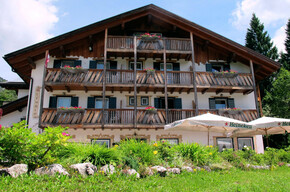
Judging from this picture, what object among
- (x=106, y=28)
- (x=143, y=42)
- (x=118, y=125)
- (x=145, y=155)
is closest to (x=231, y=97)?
(x=143, y=42)

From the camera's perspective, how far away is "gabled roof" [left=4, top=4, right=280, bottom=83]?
15.8m

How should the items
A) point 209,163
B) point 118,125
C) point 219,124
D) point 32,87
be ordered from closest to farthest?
point 209,163, point 219,124, point 118,125, point 32,87

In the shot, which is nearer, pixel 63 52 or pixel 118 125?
pixel 118 125

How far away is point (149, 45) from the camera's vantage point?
54.7ft

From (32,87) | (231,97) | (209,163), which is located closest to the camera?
(209,163)

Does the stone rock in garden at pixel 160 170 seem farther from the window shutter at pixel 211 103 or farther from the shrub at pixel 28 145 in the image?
the window shutter at pixel 211 103

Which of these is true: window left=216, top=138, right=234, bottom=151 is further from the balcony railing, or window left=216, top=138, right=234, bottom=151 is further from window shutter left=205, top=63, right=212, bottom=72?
window shutter left=205, top=63, right=212, bottom=72

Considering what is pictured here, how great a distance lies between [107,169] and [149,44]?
38.4 ft

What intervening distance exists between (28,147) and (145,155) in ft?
11.0

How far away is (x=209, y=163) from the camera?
8.46 meters

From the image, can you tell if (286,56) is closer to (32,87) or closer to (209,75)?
(209,75)

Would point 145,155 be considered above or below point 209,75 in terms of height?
below

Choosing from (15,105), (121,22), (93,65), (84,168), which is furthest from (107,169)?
(15,105)

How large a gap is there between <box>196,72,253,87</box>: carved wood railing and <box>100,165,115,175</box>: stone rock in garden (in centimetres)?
1094
